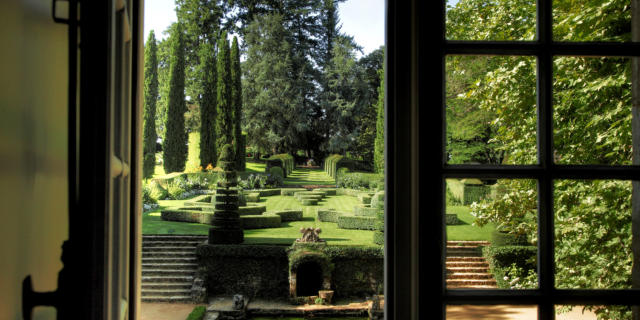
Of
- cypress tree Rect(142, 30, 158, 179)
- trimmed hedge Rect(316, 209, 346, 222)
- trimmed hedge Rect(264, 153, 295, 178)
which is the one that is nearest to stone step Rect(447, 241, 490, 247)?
trimmed hedge Rect(316, 209, 346, 222)

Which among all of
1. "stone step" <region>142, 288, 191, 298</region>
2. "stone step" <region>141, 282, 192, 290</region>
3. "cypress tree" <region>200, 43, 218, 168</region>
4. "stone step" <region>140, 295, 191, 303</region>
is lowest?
"stone step" <region>140, 295, 191, 303</region>

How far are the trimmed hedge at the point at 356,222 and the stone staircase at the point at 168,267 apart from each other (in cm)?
391

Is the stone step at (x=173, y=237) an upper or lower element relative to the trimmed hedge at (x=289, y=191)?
lower

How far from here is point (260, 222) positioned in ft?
43.0

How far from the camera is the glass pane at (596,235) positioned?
1.10m

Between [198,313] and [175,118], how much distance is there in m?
9.07

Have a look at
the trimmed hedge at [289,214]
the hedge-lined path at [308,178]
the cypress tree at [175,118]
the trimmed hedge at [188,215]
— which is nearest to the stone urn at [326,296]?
the trimmed hedge at [289,214]

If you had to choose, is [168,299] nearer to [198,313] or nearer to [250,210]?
[198,313]

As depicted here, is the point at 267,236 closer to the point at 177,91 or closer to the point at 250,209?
the point at 250,209

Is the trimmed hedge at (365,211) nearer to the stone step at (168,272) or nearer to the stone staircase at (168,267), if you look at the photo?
the stone staircase at (168,267)

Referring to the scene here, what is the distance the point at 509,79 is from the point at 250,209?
39.9 feet

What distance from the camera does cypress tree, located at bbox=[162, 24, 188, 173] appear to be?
650 inches

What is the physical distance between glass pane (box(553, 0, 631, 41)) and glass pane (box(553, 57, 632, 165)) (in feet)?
0.29

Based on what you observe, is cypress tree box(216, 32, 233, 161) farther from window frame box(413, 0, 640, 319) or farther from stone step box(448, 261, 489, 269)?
window frame box(413, 0, 640, 319)
